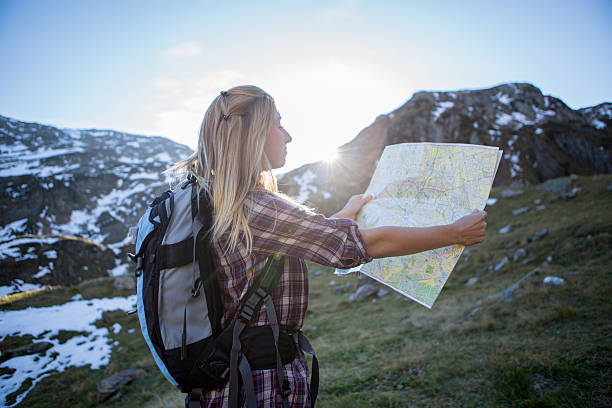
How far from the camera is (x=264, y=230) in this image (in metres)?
1.41

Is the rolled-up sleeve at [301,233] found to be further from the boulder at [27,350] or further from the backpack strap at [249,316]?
the boulder at [27,350]

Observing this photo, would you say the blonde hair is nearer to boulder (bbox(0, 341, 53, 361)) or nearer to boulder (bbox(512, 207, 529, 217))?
boulder (bbox(0, 341, 53, 361))

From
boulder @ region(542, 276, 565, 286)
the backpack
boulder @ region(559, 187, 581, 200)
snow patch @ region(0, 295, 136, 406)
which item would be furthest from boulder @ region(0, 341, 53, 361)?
boulder @ region(559, 187, 581, 200)

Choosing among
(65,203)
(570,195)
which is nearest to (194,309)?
(570,195)

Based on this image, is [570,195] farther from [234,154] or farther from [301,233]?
[234,154]

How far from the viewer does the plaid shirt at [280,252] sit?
4.58ft

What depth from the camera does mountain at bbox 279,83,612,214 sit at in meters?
37.9

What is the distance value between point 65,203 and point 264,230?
128 metres

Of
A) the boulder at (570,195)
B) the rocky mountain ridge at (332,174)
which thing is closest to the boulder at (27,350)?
the rocky mountain ridge at (332,174)

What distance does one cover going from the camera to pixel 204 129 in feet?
5.41

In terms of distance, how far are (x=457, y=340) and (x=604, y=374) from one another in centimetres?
265

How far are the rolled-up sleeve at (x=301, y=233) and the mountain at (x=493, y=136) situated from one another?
3169 cm

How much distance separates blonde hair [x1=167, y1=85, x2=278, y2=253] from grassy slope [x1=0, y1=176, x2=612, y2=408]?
3990mm

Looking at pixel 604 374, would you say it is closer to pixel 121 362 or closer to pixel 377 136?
pixel 121 362
